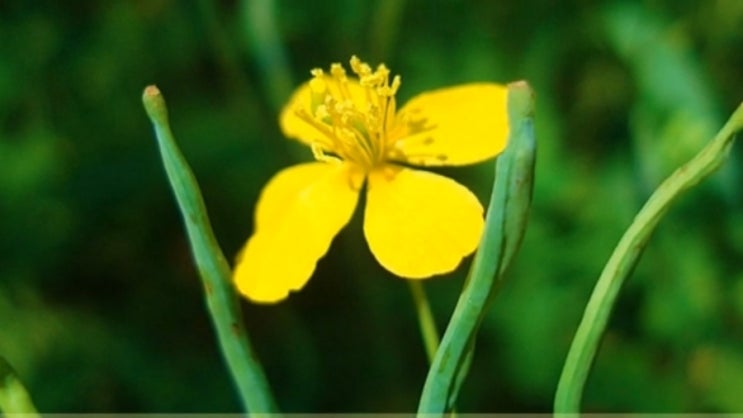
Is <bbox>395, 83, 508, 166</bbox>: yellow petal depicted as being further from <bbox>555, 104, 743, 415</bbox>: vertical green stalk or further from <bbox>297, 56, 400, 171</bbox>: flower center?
<bbox>555, 104, 743, 415</bbox>: vertical green stalk

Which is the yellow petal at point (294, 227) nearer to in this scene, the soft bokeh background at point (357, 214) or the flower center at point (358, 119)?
the flower center at point (358, 119)

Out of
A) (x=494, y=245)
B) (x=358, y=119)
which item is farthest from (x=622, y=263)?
(x=358, y=119)

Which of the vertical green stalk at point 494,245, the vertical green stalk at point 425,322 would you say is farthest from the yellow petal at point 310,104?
the vertical green stalk at point 494,245

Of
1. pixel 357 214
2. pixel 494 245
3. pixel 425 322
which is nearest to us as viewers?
pixel 494 245

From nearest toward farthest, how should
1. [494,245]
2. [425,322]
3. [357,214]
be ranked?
[494,245], [425,322], [357,214]

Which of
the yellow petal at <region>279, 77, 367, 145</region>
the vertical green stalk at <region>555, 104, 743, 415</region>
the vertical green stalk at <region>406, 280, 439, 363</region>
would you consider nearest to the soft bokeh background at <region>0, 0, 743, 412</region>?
the yellow petal at <region>279, 77, 367, 145</region>

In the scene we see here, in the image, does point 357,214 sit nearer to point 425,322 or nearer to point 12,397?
point 425,322

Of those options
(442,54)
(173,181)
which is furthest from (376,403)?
(173,181)
